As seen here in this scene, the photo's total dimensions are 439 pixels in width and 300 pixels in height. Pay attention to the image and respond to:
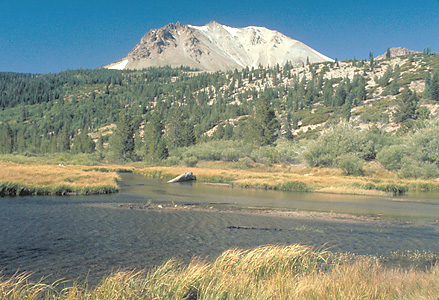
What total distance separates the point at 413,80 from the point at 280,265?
16023 cm

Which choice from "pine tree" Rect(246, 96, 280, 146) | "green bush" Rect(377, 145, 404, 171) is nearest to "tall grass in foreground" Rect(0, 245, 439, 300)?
"green bush" Rect(377, 145, 404, 171)

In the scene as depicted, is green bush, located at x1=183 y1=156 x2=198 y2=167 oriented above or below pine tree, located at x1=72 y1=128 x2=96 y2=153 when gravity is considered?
below

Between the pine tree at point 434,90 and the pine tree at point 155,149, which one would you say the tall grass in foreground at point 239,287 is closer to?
the pine tree at point 155,149

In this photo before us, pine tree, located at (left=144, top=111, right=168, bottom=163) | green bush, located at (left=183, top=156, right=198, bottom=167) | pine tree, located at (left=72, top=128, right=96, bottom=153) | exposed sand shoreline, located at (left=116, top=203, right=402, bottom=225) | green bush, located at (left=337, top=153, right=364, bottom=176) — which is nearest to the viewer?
exposed sand shoreline, located at (left=116, top=203, right=402, bottom=225)

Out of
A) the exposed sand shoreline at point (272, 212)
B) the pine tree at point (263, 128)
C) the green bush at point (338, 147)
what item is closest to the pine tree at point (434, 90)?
the pine tree at point (263, 128)

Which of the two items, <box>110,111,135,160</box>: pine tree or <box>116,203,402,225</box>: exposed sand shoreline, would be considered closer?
<box>116,203,402,225</box>: exposed sand shoreline

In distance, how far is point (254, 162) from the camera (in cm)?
8550

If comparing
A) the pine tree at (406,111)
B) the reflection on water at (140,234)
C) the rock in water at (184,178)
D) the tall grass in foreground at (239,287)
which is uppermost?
the pine tree at (406,111)

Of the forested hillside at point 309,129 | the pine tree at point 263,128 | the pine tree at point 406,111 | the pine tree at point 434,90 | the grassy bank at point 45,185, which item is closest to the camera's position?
the grassy bank at point 45,185

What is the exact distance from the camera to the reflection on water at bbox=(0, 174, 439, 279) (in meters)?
13.3

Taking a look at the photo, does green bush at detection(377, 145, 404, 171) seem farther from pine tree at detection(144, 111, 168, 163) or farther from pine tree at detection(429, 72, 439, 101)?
pine tree at detection(429, 72, 439, 101)

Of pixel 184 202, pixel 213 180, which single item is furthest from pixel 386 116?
pixel 184 202

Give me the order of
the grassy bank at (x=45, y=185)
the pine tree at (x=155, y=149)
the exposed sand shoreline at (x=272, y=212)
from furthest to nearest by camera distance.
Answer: the pine tree at (x=155, y=149)
the grassy bank at (x=45, y=185)
the exposed sand shoreline at (x=272, y=212)

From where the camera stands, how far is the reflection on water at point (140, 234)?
43.6 ft
